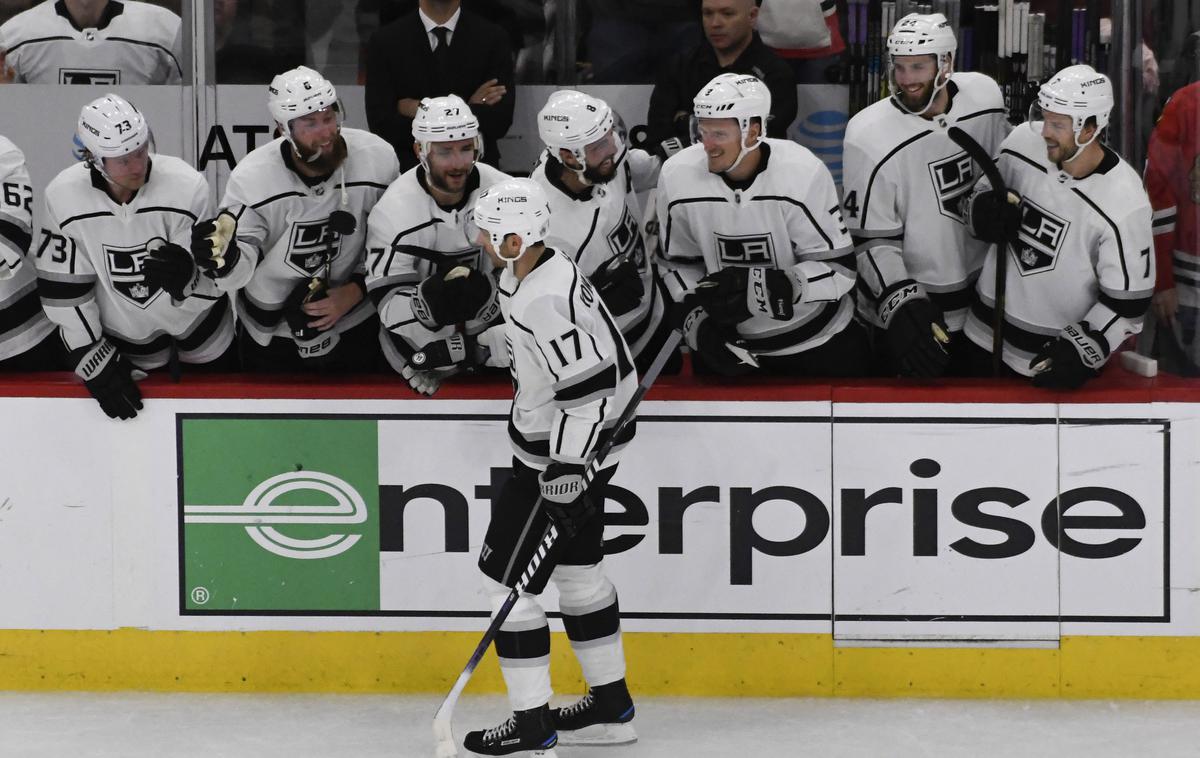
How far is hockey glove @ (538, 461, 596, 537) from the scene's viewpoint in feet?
11.4

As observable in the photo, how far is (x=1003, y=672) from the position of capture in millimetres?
3961

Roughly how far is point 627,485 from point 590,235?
63cm

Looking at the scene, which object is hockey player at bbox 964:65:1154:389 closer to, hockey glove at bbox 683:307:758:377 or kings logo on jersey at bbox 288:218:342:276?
hockey glove at bbox 683:307:758:377

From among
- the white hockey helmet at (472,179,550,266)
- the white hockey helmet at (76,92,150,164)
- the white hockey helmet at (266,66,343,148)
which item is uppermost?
the white hockey helmet at (266,66,343,148)

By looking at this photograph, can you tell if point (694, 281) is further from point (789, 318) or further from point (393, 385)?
point (393, 385)

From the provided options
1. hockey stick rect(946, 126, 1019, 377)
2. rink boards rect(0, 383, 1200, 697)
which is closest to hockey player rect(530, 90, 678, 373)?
rink boards rect(0, 383, 1200, 697)

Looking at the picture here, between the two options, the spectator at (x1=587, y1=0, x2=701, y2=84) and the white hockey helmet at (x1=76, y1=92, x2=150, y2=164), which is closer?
the white hockey helmet at (x1=76, y1=92, x2=150, y2=164)

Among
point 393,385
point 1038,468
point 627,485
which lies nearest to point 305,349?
point 393,385

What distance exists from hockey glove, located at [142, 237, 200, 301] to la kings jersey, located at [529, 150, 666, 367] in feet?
2.92

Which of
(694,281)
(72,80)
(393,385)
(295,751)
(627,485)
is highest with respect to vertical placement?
(72,80)

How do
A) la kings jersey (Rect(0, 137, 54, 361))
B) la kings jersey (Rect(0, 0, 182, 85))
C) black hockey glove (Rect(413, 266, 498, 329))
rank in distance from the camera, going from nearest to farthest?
black hockey glove (Rect(413, 266, 498, 329)), la kings jersey (Rect(0, 137, 54, 361)), la kings jersey (Rect(0, 0, 182, 85))

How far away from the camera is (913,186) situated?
4.16m

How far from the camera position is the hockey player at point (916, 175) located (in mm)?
4074

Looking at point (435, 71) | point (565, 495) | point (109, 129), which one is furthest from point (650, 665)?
point (435, 71)
